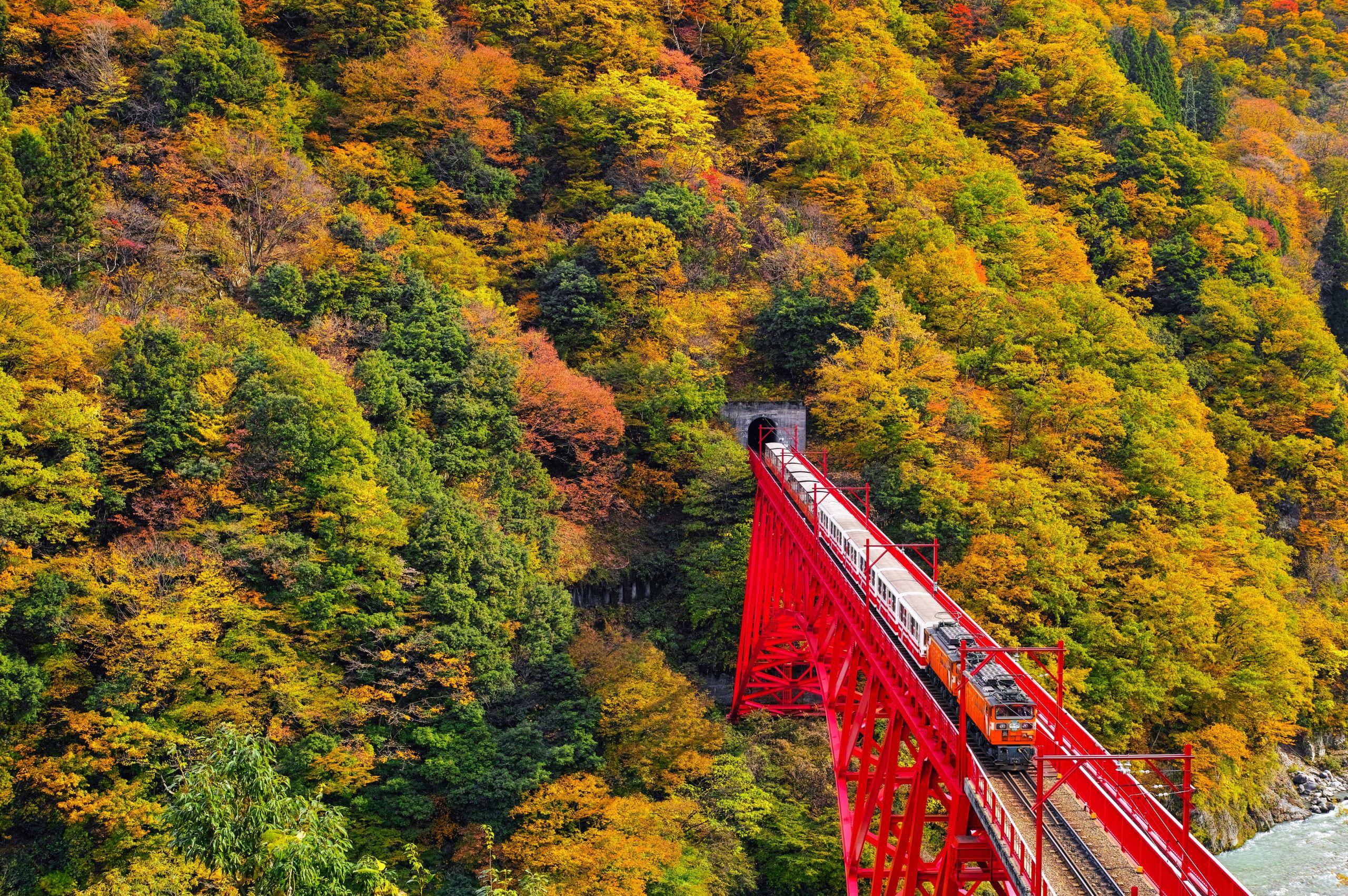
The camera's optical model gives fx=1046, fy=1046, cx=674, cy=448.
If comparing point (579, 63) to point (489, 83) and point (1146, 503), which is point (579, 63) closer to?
point (489, 83)

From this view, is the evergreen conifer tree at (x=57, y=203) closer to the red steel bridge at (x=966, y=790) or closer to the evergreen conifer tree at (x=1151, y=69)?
the red steel bridge at (x=966, y=790)

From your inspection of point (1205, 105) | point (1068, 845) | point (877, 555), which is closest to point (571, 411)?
point (877, 555)

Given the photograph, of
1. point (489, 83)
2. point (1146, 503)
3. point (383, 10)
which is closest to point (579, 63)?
point (489, 83)

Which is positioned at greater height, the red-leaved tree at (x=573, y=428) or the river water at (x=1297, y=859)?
the red-leaved tree at (x=573, y=428)

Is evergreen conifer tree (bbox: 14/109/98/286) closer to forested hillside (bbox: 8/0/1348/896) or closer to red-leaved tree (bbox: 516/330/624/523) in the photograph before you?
forested hillside (bbox: 8/0/1348/896)

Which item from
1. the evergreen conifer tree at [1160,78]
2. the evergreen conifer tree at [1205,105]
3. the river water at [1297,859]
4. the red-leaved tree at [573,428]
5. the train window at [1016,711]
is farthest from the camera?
the evergreen conifer tree at [1205,105]

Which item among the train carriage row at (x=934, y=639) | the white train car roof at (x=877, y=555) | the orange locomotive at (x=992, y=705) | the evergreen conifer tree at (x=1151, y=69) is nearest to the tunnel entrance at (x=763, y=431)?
the white train car roof at (x=877, y=555)
